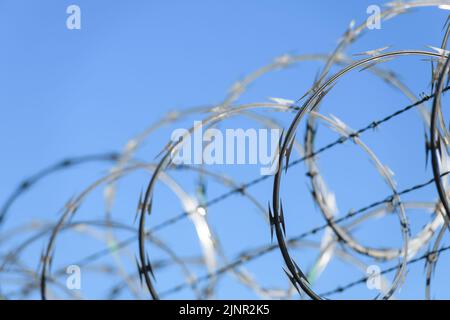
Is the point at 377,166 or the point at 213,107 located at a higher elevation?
the point at 213,107

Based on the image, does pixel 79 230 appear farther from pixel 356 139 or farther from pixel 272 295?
pixel 356 139

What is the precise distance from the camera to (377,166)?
33.4ft

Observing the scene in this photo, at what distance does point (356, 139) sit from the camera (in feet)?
34.1

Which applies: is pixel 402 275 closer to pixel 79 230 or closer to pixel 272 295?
pixel 272 295

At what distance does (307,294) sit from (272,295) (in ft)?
14.4

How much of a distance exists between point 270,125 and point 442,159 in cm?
305
